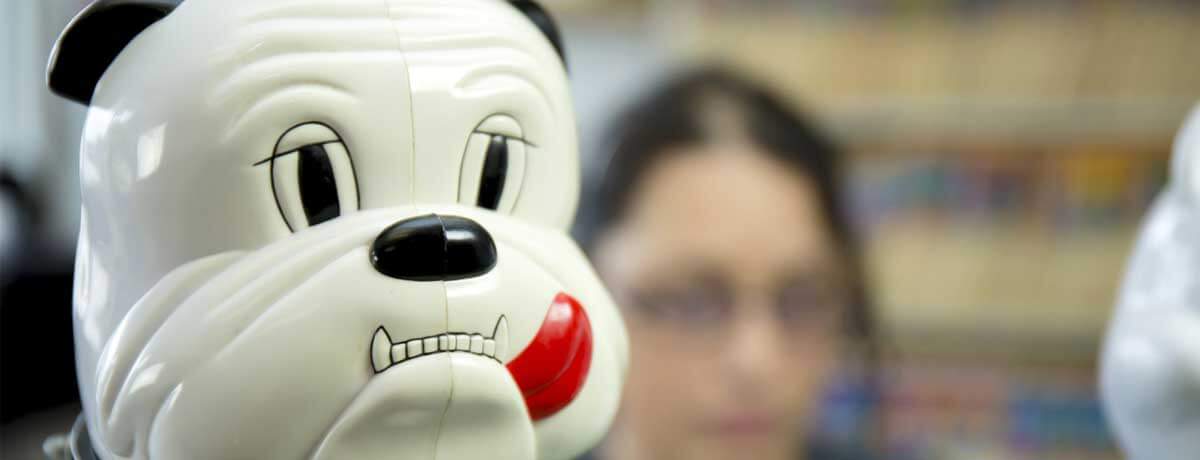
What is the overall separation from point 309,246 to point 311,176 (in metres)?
0.03

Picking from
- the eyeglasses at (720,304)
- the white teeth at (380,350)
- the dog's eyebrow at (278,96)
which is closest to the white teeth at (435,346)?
the white teeth at (380,350)

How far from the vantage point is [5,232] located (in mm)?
1596

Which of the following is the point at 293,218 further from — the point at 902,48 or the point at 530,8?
the point at 902,48

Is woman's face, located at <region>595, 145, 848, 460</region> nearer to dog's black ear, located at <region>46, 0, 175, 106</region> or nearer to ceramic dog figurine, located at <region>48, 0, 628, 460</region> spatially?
ceramic dog figurine, located at <region>48, 0, 628, 460</region>

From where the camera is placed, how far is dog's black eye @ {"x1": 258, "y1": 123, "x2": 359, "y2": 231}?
524 mm

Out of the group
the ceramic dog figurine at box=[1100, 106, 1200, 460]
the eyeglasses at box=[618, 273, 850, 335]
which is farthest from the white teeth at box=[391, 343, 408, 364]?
the eyeglasses at box=[618, 273, 850, 335]

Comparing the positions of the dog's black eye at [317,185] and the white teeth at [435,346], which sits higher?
the dog's black eye at [317,185]

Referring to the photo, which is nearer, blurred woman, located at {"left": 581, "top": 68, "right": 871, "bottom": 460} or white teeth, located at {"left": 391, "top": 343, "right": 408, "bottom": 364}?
white teeth, located at {"left": 391, "top": 343, "right": 408, "bottom": 364}

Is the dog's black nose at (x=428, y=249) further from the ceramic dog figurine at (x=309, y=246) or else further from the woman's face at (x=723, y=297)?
the woman's face at (x=723, y=297)

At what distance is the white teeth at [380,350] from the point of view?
1.67 feet

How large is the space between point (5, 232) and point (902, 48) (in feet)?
4.39

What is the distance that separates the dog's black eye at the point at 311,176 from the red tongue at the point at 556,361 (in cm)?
11

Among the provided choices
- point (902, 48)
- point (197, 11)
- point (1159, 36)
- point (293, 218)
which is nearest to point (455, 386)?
point (293, 218)

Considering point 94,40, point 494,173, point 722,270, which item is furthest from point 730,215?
point 94,40
